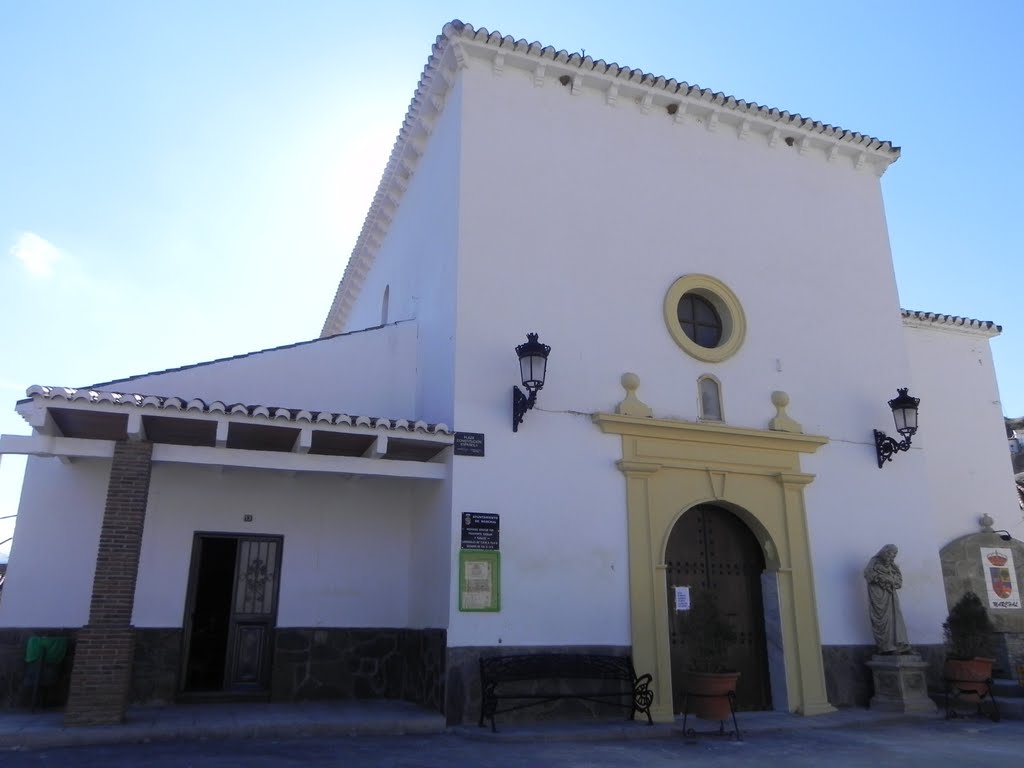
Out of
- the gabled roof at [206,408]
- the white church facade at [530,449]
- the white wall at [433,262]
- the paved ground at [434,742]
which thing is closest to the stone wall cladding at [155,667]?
the white church facade at [530,449]

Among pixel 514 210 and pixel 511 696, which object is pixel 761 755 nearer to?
pixel 511 696

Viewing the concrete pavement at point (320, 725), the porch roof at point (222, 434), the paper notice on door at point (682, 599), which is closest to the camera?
the concrete pavement at point (320, 725)

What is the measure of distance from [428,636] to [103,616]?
3.21 metres

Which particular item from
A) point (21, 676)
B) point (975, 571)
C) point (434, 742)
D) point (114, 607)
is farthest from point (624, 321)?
point (21, 676)

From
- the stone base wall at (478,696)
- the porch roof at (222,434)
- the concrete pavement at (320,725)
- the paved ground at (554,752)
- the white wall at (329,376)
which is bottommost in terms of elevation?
the paved ground at (554,752)

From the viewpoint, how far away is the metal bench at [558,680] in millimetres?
8016

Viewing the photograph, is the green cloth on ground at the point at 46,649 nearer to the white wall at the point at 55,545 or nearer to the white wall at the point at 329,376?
the white wall at the point at 55,545

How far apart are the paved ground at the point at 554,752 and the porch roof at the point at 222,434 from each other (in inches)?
104

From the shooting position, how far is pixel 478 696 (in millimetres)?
8023

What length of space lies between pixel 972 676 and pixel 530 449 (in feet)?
18.8

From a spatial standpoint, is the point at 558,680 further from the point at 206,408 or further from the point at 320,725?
the point at 206,408

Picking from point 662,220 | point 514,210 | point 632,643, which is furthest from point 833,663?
point 514,210

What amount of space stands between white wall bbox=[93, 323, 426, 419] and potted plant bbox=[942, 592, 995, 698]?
7.01 m

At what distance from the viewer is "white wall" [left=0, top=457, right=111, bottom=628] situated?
859cm
